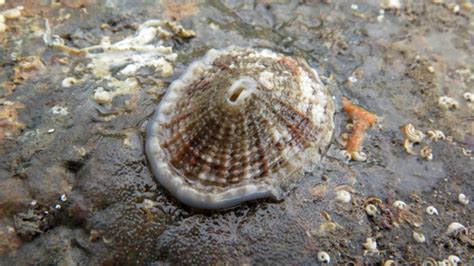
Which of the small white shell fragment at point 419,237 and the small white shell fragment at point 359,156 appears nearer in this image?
the small white shell fragment at point 419,237

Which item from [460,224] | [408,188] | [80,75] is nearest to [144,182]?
[80,75]

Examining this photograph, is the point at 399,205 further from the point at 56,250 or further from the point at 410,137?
the point at 56,250

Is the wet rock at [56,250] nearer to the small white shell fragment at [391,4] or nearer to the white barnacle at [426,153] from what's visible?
the white barnacle at [426,153]

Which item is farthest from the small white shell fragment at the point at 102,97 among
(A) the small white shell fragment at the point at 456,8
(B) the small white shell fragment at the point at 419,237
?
(A) the small white shell fragment at the point at 456,8

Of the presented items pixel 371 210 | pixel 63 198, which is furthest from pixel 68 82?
pixel 371 210

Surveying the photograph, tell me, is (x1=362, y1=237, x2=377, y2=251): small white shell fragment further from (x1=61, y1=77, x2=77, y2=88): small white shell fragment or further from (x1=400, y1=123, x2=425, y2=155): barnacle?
(x1=61, y1=77, x2=77, y2=88): small white shell fragment
